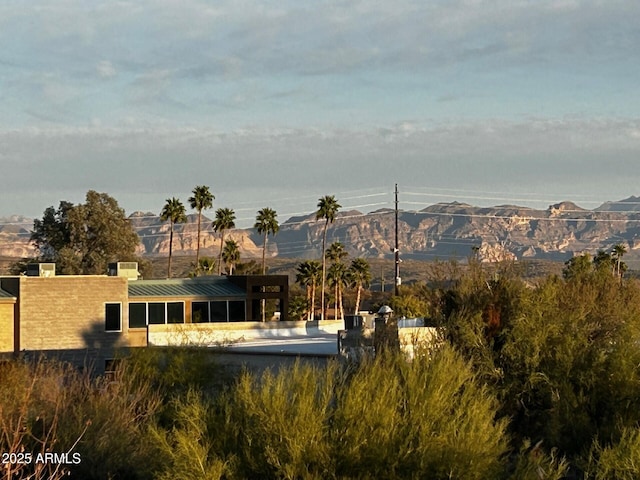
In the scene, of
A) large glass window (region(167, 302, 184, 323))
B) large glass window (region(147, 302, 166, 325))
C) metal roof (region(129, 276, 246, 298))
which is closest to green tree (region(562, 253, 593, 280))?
metal roof (region(129, 276, 246, 298))

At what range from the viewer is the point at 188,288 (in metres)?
66.4

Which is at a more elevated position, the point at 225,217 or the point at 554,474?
the point at 225,217

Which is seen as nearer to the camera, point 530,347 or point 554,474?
point 554,474

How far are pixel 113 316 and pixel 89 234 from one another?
3650cm

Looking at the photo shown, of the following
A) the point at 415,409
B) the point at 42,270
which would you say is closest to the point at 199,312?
the point at 42,270

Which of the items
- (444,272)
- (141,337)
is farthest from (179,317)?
(444,272)

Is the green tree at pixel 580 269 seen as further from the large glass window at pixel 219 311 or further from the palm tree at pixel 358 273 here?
the large glass window at pixel 219 311

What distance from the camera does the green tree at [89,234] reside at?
9544 cm

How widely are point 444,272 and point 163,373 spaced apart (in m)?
10.9

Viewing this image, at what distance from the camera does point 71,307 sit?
61.1 m

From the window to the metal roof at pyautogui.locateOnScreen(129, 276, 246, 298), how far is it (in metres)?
1.80

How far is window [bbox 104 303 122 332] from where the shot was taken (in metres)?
61.6

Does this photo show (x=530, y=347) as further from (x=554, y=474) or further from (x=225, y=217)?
(x=225, y=217)

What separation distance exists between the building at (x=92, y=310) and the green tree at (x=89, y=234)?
2966cm
